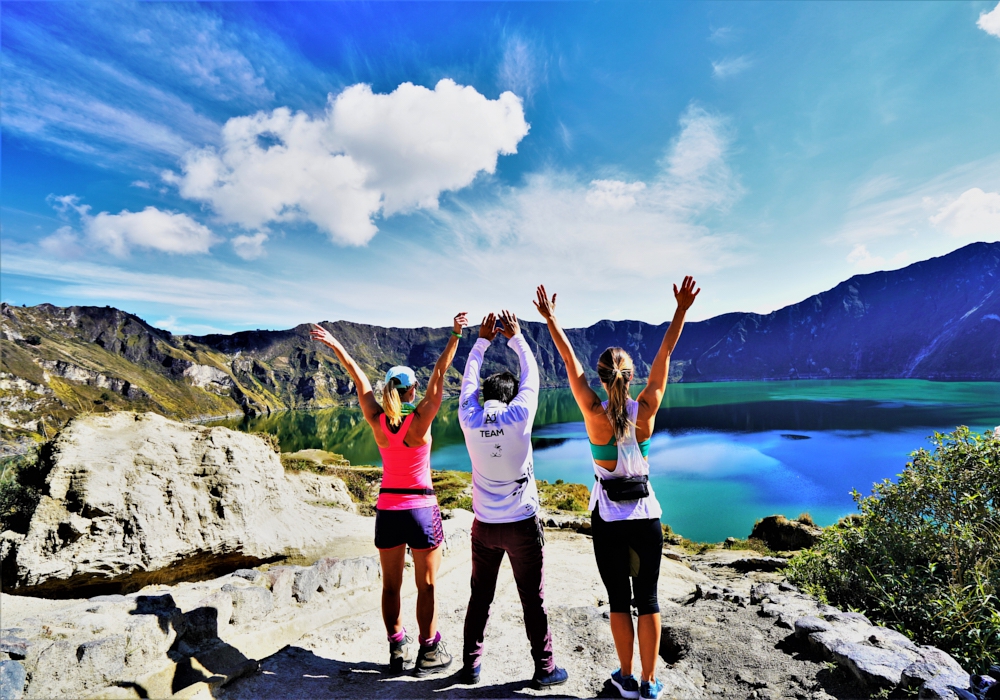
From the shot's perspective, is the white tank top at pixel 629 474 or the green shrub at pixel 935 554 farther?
the green shrub at pixel 935 554

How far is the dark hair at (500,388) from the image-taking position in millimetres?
3406

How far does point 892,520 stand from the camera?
5730mm

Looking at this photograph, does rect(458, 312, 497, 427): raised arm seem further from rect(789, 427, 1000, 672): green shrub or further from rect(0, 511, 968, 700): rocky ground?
rect(789, 427, 1000, 672): green shrub

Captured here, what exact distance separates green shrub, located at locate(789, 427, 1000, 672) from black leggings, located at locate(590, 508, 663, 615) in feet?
11.2

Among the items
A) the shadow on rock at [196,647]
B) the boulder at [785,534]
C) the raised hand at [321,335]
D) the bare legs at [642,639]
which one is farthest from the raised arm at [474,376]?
the boulder at [785,534]

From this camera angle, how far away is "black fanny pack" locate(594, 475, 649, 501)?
300 centimetres

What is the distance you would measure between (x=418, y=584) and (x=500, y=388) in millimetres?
1784

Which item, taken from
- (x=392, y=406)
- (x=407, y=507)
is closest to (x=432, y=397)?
(x=392, y=406)

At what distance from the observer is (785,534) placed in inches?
643

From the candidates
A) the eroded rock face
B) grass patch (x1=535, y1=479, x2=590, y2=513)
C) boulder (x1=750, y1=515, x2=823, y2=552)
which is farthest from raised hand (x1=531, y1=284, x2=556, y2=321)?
grass patch (x1=535, y1=479, x2=590, y2=513)

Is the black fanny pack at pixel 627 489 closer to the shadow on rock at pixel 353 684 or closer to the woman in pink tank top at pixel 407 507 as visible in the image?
the woman in pink tank top at pixel 407 507

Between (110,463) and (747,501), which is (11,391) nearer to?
(110,463)

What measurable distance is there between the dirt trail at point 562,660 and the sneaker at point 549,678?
6 centimetres

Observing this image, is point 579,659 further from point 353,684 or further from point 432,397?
point 432,397
